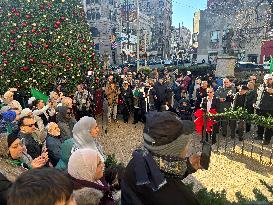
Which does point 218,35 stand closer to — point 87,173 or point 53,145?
point 53,145

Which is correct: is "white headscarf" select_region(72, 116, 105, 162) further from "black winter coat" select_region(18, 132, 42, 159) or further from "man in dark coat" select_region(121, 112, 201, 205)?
"man in dark coat" select_region(121, 112, 201, 205)

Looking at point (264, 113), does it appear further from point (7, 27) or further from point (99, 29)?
point (99, 29)

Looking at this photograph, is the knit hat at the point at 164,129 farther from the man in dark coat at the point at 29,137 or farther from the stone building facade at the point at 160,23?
the stone building facade at the point at 160,23

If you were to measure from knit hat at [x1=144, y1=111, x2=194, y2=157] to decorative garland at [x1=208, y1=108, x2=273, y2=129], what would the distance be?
22.5 ft

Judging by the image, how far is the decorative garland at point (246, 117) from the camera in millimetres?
8398

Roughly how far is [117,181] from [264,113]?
7470 mm

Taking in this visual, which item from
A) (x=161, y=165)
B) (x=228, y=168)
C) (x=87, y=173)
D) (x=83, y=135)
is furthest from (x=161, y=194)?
(x=228, y=168)

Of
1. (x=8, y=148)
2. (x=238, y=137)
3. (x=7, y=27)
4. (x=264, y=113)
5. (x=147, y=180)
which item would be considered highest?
(x=7, y=27)

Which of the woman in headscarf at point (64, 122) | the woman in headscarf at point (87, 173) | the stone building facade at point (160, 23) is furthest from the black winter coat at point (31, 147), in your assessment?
the stone building facade at point (160, 23)

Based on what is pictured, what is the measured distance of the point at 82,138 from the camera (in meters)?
5.00

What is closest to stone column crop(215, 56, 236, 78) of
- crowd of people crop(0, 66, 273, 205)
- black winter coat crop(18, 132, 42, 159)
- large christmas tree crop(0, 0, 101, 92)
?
crowd of people crop(0, 66, 273, 205)

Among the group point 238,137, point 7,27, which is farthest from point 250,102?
point 7,27

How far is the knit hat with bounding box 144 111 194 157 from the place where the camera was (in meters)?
2.23

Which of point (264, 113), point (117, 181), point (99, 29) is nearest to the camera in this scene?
point (117, 181)
